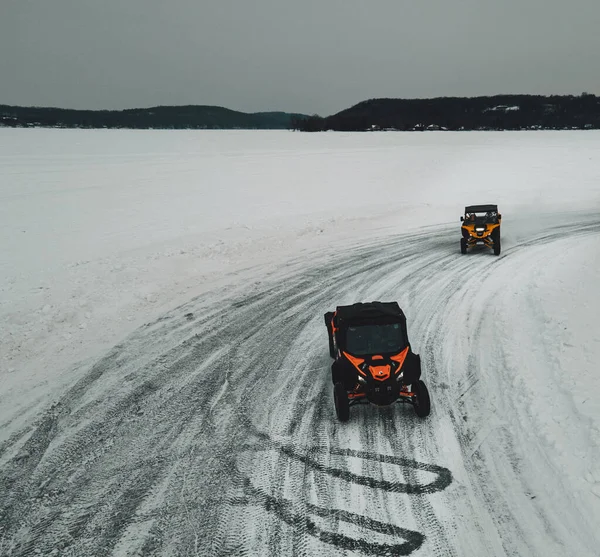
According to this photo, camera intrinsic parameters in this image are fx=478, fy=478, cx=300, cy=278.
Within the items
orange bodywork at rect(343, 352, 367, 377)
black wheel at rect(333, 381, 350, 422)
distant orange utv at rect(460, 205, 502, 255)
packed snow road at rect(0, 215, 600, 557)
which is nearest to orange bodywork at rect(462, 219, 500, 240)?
distant orange utv at rect(460, 205, 502, 255)

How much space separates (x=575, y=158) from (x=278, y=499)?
4881cm

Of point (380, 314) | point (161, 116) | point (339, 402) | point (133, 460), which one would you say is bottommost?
point (133, 460)

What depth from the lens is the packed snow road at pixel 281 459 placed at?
548cm

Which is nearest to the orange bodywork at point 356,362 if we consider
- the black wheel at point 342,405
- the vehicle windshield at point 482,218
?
the black wheel at point 342,405

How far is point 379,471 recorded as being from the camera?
6.50 m

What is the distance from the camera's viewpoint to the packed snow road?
5.48 meters

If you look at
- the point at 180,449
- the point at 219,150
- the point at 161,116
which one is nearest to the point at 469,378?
the point at 180,449

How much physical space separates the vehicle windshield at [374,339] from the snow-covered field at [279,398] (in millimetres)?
1067

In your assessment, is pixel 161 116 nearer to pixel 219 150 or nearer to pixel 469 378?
pixel 219 150

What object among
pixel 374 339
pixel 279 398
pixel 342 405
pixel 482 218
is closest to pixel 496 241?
pixel 482 218

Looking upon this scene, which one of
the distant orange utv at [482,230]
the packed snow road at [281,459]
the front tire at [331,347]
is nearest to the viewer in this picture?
the packed snow road at [281,459]

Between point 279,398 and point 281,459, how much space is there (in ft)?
5.86

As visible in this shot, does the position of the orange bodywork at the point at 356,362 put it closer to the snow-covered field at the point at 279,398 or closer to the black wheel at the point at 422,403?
the snow-covered field at the point at 279,398

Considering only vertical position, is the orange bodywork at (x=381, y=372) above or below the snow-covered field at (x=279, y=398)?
above
